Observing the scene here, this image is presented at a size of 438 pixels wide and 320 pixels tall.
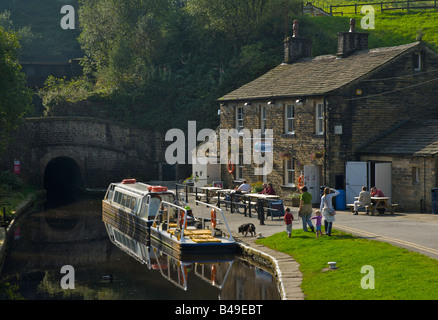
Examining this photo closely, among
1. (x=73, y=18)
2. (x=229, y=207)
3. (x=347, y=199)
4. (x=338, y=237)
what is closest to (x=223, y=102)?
A: (x=229, y=207)

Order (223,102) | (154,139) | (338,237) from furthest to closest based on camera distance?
(154,139)
(223,102)
(338,237)

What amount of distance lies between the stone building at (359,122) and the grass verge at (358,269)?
7331 millimetres

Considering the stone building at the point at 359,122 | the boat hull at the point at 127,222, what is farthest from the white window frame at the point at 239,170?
the boat hull at the point at 127,222

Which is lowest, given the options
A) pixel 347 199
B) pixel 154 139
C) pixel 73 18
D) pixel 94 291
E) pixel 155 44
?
pixel 94 291

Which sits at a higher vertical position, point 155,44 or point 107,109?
point 155,44

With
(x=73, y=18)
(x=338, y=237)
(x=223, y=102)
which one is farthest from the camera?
(x=73, y=18)

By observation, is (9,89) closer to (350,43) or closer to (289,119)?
(289,119)

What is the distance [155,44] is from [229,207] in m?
22.6

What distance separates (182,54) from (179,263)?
3186cm

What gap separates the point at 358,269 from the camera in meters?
15.8

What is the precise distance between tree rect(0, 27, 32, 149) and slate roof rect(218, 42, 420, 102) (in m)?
10.8

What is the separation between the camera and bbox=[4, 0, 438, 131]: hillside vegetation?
148 feet

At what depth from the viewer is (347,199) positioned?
2817cm
